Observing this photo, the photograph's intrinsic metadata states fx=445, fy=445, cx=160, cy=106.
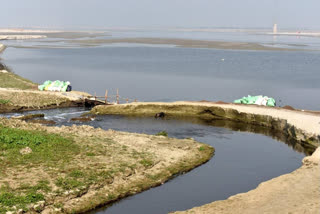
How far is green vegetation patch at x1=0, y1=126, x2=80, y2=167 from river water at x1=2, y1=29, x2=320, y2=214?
25.2 feet

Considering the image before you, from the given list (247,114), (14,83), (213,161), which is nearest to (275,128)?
(247,114)

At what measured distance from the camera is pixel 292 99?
72500mm

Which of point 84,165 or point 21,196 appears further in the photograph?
point 84,165

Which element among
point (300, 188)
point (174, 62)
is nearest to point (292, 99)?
point (300, 188)

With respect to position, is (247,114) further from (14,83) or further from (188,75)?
(188,75)

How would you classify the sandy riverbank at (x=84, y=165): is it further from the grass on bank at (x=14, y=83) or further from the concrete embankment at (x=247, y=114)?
the grass on bank at (x=14, y=83)

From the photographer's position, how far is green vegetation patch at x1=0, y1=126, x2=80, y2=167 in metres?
33.2

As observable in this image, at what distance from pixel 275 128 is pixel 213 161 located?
51.2 ft

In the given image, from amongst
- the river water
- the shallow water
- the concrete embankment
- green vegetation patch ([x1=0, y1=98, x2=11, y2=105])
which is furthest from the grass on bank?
the concrete embankment

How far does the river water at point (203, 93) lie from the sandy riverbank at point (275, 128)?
6.03 ft

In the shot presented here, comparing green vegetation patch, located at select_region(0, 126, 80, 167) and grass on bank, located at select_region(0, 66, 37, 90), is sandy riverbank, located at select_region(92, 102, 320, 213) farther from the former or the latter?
grass on bank, located at select_region(0, 66, 37, 90)

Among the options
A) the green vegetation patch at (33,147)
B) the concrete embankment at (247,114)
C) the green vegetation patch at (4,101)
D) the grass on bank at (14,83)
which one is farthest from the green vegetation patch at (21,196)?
the grass on bank at (14,83)

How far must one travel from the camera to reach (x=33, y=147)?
35.4m

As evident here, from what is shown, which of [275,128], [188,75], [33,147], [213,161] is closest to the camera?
[33,147]
